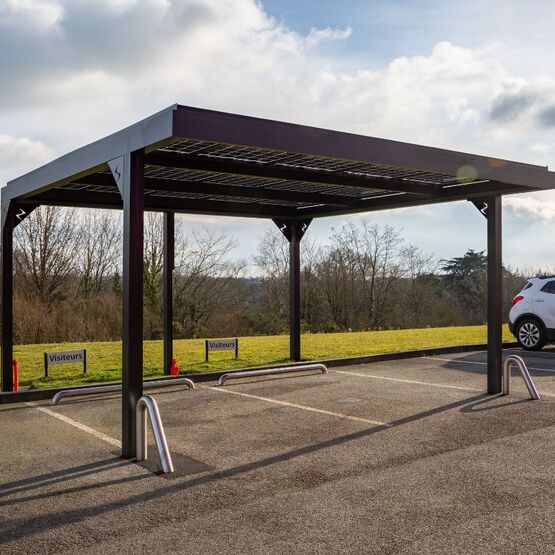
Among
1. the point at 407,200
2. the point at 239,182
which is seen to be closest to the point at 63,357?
the point at 239,182

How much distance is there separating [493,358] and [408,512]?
5.45m

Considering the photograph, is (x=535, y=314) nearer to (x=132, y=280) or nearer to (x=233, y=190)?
(x=233, y=190)

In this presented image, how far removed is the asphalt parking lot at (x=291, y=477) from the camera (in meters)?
4.43

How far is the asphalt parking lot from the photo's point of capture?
4.43m

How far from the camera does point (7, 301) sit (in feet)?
34.2

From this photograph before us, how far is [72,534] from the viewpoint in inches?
178

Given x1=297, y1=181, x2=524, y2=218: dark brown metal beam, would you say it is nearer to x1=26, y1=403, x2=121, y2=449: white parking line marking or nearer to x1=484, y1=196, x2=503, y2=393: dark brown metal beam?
x1=484, y1=196, x2=503, y2=393: dark brown metal beam

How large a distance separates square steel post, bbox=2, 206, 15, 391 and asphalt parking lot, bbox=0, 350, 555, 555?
4.15 ft

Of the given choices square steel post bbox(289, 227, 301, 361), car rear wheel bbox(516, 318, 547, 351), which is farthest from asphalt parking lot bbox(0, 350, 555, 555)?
car rear wheel bbox(516, 318, 547, 351)

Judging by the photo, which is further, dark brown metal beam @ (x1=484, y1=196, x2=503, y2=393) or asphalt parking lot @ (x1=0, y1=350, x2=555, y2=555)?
dark brown metal beam @ (x1=484, y1=196, x2=503, y2=393)

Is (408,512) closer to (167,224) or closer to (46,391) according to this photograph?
(46,391)

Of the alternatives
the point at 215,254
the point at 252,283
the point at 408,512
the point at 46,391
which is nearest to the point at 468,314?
the point at 252,283

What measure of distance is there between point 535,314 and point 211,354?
7.29 m

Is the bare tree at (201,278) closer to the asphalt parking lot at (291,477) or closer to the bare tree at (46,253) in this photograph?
the bare tree at (46,253)
